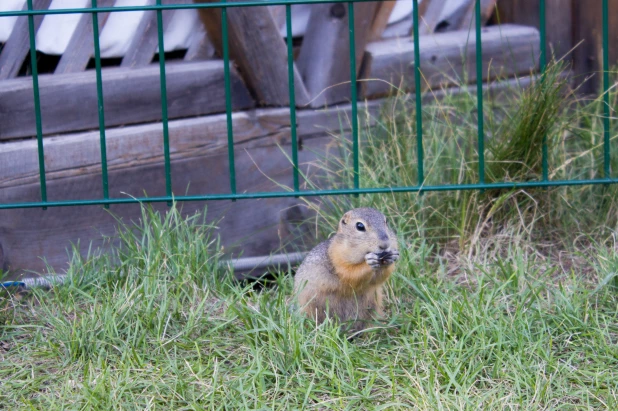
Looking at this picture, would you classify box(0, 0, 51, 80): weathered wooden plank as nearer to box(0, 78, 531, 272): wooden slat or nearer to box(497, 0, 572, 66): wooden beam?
box(0, 78, 531, 272): wooden slat

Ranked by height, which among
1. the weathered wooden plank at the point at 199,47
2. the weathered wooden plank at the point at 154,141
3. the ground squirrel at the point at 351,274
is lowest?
the ground squirrel at the point at 351,274

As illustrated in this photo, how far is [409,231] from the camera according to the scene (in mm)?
4422

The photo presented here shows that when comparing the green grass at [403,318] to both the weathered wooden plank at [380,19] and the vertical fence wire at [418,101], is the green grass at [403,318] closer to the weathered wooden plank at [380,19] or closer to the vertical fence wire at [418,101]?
the vertical fence wire at [418,101]

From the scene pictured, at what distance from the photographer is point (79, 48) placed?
16.4 ft

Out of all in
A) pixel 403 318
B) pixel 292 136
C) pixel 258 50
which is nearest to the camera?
pixel 403 318

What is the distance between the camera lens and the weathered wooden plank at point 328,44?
18.2 ft

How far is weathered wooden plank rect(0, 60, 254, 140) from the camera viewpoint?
15.7 feet

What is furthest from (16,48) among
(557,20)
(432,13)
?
(557,20)

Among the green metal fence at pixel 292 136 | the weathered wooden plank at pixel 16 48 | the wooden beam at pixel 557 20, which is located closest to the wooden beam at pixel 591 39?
the wooden beam at pixel 557 20

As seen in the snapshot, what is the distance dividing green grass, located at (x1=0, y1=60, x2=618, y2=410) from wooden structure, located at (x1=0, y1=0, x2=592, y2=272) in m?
0.58

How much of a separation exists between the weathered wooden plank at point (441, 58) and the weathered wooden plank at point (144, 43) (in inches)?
53.2

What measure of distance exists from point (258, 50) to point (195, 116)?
0.55 meters

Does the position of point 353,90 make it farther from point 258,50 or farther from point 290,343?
point 290,343

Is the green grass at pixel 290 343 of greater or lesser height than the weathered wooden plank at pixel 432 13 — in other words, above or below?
below
